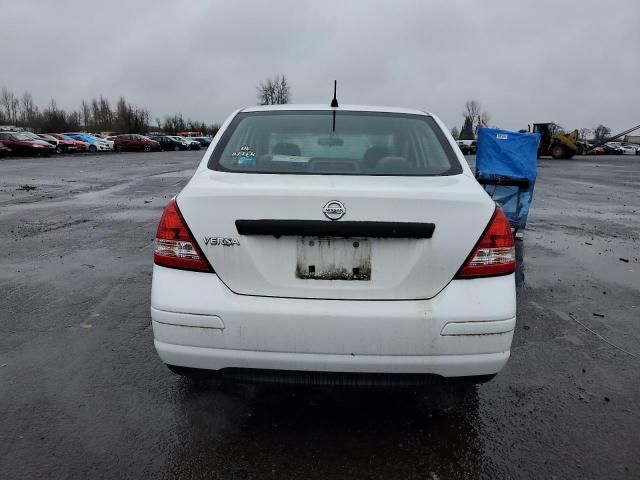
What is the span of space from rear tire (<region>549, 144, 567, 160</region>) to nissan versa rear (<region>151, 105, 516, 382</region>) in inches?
1654

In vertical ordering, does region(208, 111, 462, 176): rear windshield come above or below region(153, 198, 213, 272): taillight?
above

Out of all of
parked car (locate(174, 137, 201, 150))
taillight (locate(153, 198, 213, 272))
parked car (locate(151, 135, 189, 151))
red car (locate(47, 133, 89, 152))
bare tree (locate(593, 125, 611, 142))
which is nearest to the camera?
taillight (locate(153, 198, 213, 272))

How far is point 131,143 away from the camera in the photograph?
49062mm

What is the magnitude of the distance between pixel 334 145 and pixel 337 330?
1319 mm

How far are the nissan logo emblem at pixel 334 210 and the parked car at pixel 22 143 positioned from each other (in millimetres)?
38250

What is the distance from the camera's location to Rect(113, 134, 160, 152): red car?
48.9 metres

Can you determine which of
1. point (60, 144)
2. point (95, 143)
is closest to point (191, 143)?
point (95, 143)

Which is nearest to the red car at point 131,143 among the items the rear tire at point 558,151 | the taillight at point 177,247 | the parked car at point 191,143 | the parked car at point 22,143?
the parked car at point 191,143

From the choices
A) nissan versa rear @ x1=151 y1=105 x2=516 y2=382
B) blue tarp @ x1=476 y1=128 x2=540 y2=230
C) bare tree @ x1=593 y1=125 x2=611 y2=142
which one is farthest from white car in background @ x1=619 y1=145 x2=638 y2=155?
nissan versa rear @ x1=151 y1=105 x2=516 y2=382

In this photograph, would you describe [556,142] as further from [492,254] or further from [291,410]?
[291,410]

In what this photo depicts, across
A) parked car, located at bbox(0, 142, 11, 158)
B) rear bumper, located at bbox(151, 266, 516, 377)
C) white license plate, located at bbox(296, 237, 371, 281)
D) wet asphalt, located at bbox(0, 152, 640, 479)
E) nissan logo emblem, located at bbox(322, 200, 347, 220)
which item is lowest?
parked car, located at bbox(0, 142, 11, 158)

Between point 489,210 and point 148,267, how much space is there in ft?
13.8

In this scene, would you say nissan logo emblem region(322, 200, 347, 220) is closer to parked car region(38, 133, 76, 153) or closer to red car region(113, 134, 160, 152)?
parked car region(38, 133, 76, 153)

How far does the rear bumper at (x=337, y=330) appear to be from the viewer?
2.21 m
